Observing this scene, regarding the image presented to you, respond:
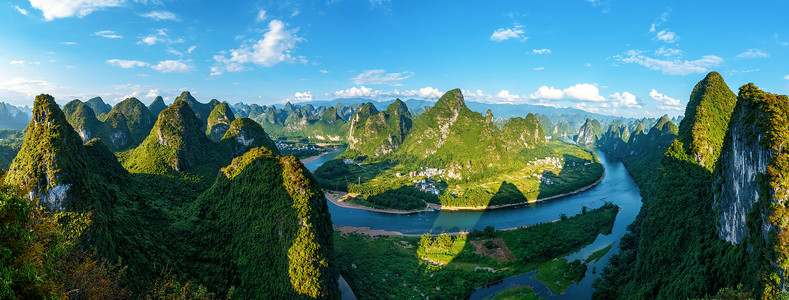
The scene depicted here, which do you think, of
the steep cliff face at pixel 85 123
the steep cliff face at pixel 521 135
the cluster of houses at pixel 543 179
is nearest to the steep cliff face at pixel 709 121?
the cluster of houses at pixel 543 179

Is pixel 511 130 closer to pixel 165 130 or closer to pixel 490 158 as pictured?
pixel 490 158

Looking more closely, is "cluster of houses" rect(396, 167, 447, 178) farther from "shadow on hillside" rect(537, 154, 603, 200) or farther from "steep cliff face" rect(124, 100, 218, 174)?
"steep cliff face" rect(124, 100, 218, 174)

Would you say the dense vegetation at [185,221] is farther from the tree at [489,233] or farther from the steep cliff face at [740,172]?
the steep cliff face at [740,172]

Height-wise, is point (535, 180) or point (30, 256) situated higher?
point (30, 256)

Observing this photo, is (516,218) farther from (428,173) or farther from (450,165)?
(428,173)

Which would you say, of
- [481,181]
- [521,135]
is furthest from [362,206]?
[521,135]

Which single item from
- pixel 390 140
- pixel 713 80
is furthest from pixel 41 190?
pixel 390 140

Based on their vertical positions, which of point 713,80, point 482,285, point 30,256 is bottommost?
point 482,285

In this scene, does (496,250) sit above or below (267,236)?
below
